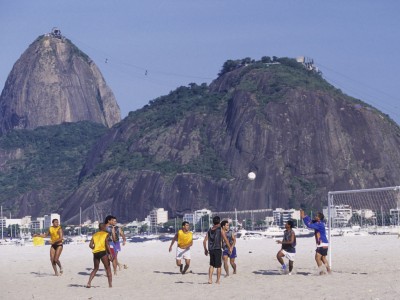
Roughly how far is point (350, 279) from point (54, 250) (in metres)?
7.71

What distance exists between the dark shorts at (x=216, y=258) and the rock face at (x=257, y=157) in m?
142

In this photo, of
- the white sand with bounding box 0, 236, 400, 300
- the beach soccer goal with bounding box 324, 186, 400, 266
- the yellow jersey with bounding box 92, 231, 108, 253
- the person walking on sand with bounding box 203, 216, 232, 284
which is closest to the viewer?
the white sand with bounding box 0, 236, 400, 300

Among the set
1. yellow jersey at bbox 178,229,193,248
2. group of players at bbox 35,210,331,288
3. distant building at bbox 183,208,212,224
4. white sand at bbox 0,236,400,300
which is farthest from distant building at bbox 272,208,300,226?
yellow jersey at bbox 178,229,193,248

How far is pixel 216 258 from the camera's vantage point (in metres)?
22.2

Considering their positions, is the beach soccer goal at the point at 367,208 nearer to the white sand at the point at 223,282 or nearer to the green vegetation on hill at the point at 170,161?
the white sand at the point at 223,282

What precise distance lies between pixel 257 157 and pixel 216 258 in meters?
150

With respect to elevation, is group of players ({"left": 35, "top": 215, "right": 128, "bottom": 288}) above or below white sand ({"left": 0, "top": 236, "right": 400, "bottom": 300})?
above

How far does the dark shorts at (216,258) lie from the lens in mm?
22156

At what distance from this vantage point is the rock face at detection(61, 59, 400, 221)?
168000 millimetres

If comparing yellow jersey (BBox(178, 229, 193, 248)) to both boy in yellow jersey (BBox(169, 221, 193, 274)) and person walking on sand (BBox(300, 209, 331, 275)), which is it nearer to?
boy in yellow jersey (BBox(169, 221, 193, 274))

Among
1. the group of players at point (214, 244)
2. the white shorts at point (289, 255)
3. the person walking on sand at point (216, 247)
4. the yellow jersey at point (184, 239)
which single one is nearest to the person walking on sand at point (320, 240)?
the group of players at point (214, 244)

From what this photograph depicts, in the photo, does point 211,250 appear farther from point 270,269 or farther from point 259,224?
point 259,224

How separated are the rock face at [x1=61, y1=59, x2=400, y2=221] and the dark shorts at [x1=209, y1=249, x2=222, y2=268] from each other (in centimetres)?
14152

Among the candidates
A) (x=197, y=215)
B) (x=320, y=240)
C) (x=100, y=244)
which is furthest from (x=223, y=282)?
(x=197, y=215)
